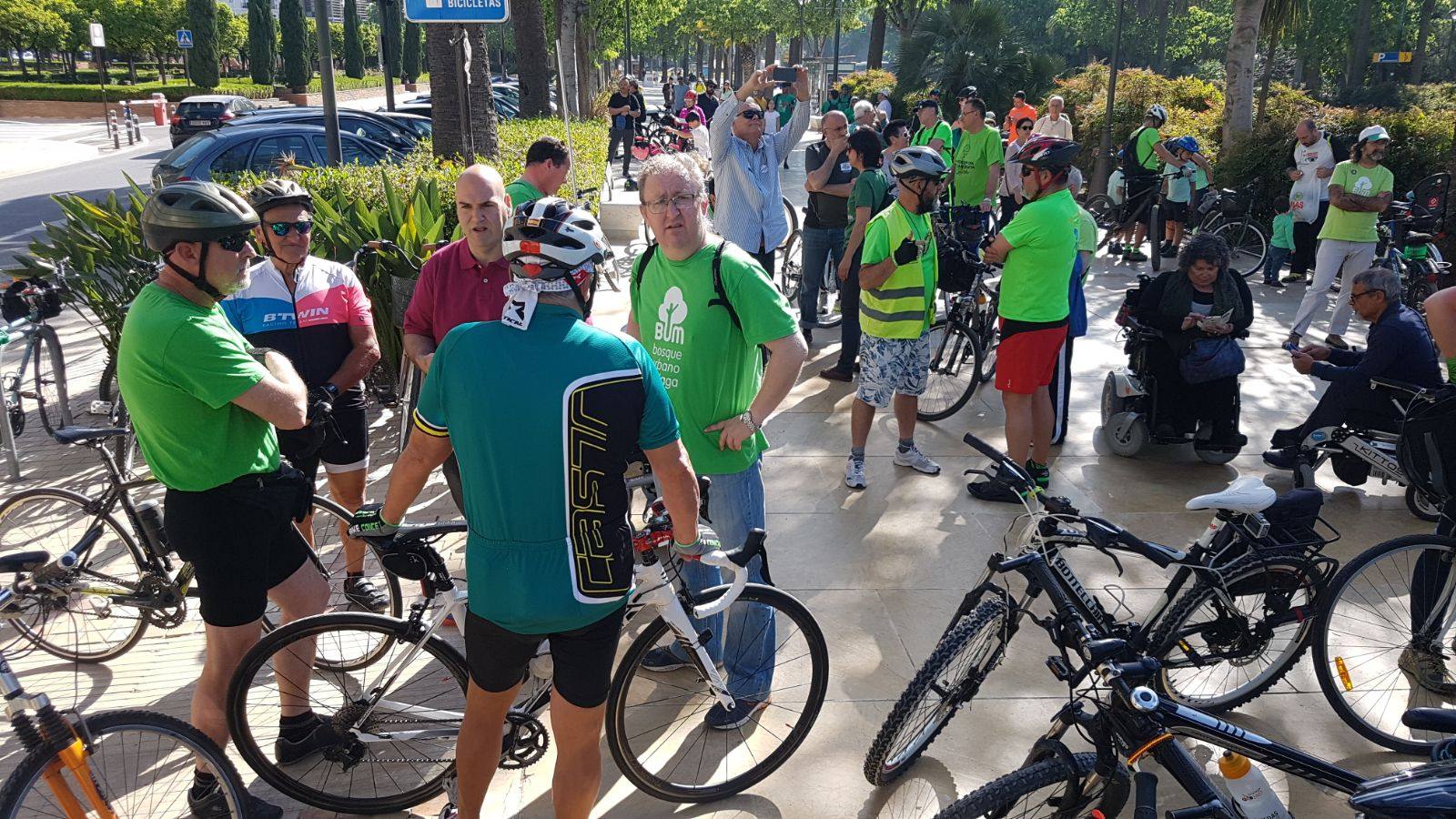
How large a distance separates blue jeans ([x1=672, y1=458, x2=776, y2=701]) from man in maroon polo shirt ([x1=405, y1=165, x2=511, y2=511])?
4.15 feet

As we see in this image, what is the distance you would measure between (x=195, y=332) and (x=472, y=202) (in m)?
1.74

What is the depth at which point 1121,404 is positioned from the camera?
646 cm

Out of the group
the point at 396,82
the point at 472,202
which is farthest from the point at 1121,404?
the point at 396,82

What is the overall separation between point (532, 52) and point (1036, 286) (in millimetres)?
12973

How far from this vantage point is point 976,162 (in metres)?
10.3

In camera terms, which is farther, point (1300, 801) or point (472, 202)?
point (472, 202)

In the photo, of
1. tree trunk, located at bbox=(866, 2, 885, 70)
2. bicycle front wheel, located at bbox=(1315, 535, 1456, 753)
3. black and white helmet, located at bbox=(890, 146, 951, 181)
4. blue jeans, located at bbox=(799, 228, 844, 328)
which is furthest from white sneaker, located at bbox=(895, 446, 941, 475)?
tree trunk, located at bbox=(866, 2, 885, 70)

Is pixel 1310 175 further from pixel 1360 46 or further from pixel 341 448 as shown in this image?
pixel 1360 46

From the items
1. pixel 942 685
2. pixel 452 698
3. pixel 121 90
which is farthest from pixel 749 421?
pixel 121 90

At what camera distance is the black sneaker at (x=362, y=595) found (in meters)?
4.33

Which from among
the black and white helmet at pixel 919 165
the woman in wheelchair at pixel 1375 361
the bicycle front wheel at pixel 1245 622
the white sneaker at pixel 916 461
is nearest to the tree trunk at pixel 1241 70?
the woman in wheelchair at pixel 1375 361

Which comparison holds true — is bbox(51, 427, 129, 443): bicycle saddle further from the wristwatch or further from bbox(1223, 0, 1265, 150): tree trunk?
bbox(1223, 0, 1265, 150): tree trunk

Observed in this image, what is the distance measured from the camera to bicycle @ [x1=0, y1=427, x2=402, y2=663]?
3.96m

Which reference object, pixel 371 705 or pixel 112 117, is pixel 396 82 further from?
pixel 371 705
